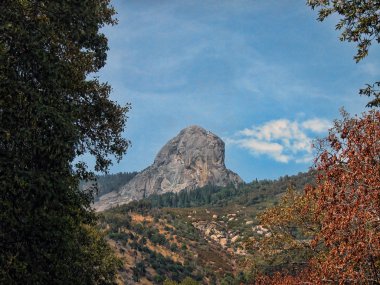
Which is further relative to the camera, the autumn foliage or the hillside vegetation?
the hillside vegetation

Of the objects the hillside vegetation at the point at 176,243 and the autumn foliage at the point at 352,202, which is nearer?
the autumn foliage at the point at 352,202

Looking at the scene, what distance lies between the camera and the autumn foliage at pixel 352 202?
11898 millimetres

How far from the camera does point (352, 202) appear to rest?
12.6 metres

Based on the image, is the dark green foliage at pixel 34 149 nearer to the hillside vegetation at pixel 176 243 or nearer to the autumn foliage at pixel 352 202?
the autumn foliage at pixel 352 202

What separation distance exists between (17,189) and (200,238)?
158 metres

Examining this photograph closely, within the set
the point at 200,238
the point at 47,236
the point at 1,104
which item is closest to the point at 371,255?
the point at 47,236

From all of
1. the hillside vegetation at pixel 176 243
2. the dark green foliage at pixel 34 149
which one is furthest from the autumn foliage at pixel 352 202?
the hillside vegetation at pixel 176 243

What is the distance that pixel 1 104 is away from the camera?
1143 cm

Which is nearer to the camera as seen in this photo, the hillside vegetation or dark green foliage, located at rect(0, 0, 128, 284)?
dark green foliage, located at rect(0, 0, 128, 284)

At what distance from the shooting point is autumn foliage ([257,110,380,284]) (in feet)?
39.0

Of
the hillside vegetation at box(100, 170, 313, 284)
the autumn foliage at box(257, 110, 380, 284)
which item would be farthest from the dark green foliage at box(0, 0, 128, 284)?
the hillside vegetation at box(100, 170, 313, 284)

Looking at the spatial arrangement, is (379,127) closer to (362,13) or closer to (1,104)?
(362,13)

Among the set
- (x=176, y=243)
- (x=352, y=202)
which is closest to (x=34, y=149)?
(x=352, y=202)

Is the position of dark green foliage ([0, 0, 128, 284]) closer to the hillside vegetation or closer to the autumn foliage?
the autumn foliage
